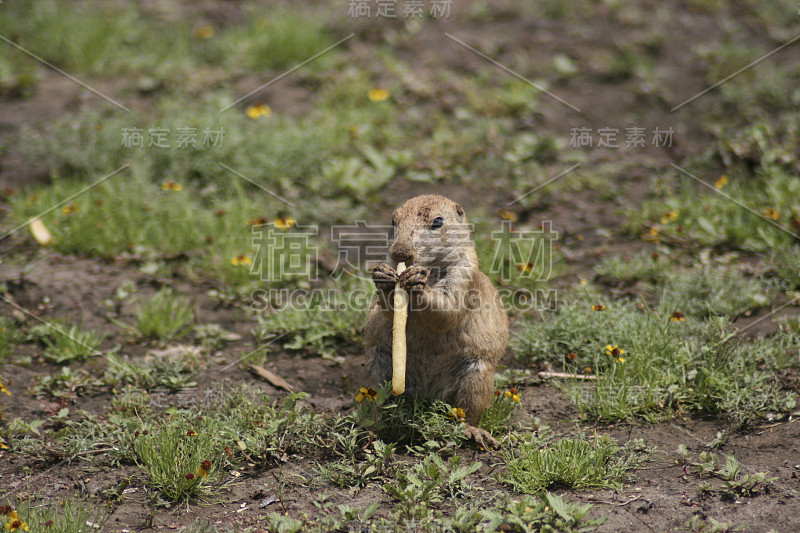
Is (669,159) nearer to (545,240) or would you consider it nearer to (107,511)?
(545,240)

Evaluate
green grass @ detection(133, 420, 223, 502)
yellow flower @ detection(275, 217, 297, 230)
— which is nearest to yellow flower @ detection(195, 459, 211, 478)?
green grass @ detection(133, 420, 223, 502)

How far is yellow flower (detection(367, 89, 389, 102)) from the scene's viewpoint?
7441mm

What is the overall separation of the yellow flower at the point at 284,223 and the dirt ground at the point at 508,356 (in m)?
0.74

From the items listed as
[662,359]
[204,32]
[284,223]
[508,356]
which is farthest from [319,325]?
[204,32]

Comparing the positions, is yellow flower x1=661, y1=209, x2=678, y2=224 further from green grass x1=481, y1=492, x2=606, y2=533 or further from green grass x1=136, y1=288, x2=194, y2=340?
green grass x1=136, y1=288, x2=194, y2=340

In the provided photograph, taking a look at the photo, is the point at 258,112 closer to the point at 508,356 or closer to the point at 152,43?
the point at 152,43

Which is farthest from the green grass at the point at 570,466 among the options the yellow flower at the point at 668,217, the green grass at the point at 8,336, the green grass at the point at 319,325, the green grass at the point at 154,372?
the green grass at the point at 8,336

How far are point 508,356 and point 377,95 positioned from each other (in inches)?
139

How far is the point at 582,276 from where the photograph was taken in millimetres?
5691

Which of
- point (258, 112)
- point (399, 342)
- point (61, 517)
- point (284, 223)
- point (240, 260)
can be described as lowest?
point (61, 517)

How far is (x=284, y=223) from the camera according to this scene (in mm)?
6020

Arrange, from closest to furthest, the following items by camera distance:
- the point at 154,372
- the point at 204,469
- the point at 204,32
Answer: the point at 204,469 → the point at 154,372 → the point at 204,32

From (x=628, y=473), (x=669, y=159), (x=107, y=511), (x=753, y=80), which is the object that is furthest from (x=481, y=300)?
(x=753, y=80)

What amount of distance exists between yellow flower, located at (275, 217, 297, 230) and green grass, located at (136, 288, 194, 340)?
1.03 m
